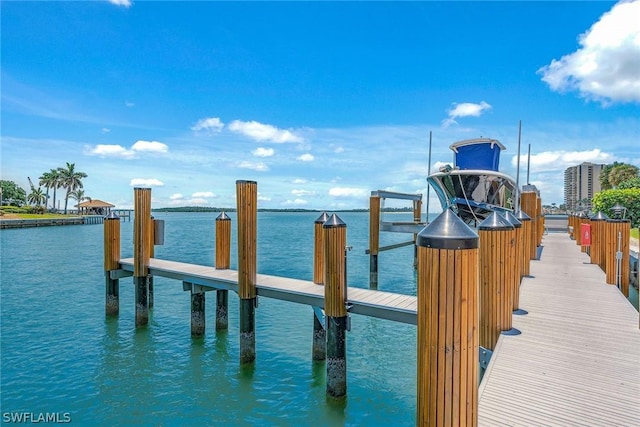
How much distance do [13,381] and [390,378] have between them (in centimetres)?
903

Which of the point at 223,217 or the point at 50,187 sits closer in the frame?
the point at 223,217

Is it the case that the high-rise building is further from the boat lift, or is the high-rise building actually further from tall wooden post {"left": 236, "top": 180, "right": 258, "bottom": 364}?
tall wooden post {"left": 236, "top": 180, "right": 258, "bottom": 364}

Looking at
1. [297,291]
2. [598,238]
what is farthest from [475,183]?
[297,291]

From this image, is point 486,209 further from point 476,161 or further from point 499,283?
point 499,283

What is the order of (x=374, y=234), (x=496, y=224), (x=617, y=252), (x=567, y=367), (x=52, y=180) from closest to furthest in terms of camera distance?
(x=567, y=367) → (x=496, y=224) → (x=617, y=252) → (x=374, y=234) → (x=52, y=180)

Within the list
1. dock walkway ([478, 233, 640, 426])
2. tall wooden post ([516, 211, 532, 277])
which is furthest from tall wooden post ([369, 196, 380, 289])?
dock walkway ([478, 233, 640, 426])

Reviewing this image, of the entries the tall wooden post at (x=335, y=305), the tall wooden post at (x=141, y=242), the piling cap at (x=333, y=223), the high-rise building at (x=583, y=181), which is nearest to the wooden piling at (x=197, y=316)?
the tall wooden post at (x=141, y=242)

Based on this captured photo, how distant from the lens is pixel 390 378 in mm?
9328

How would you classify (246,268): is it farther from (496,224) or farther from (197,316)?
(496,224)

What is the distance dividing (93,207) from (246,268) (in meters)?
95.2

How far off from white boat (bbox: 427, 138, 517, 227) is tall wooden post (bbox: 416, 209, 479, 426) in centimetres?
1307

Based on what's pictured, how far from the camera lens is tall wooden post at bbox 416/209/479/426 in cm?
313

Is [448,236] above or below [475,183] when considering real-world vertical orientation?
below

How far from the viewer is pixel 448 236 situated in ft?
→ 10.3
